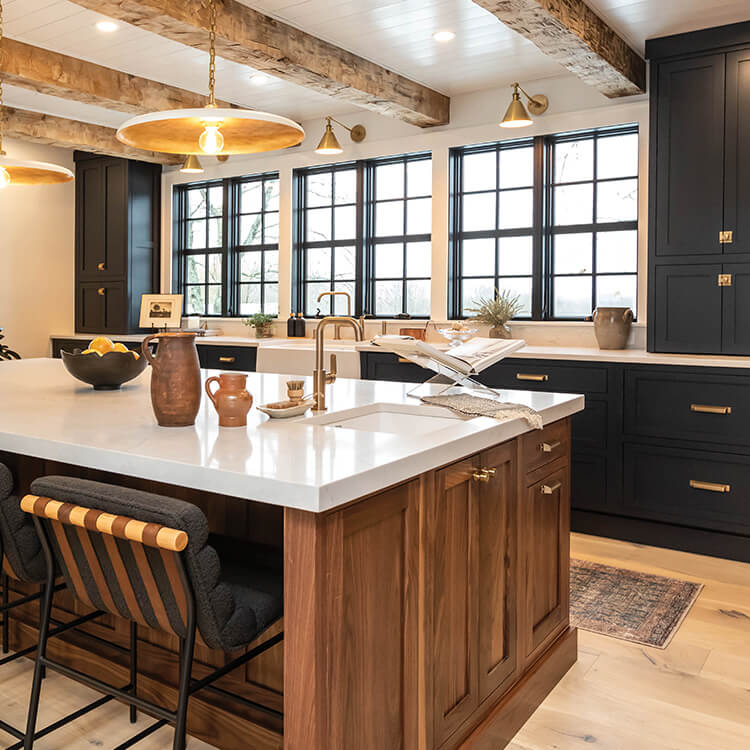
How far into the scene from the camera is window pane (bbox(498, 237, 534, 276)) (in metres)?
5.29

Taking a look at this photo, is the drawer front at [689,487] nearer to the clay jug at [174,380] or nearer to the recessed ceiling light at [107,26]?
the clay jug at [174,380]

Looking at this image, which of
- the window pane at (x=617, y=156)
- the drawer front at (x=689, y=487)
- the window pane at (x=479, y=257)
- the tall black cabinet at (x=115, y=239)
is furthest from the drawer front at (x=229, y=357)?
the drawer front at (x=689, y=487)

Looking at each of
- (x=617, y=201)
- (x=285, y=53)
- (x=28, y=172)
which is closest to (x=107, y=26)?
(x=285, y=53)

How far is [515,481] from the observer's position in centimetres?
216

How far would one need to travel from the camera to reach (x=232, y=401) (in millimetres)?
1962

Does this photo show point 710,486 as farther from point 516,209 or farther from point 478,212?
point 478,212

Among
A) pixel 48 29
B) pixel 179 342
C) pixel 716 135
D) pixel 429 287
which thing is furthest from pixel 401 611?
pixel 429 287

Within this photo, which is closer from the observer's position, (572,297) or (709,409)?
(709,409)

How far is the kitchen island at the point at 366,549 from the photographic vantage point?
4.66 feet

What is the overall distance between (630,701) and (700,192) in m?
2.81

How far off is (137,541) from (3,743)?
107 cm

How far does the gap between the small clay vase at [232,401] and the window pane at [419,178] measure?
4.10 metres

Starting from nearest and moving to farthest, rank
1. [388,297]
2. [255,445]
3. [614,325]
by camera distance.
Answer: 1. [255,445]
2. [614,325]
3. [388,297]

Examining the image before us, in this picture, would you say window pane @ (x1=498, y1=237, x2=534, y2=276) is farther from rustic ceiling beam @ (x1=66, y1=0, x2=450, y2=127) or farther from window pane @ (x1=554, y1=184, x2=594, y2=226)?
rustic ceiling beam @ (x1=66, y1=0, x2=450, y2=127)
